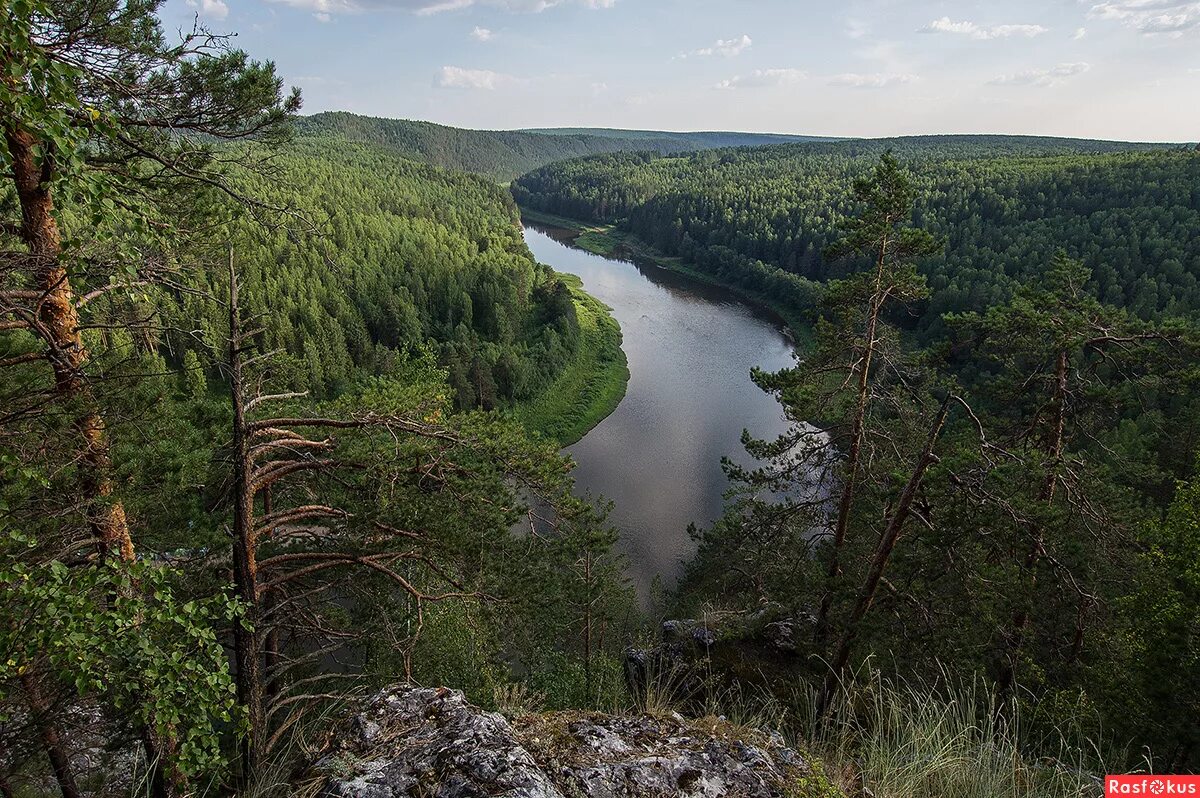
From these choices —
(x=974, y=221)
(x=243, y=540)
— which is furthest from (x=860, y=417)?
(x=974, y=221)

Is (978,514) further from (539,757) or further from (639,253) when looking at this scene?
(639,253)

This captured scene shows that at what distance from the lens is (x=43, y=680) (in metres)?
4.47

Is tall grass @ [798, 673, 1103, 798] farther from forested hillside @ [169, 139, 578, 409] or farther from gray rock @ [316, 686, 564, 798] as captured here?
forested hillside @ [169, 139, 578, 409]

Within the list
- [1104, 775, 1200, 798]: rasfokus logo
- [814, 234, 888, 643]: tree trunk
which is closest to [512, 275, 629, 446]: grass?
[814, 234, 888, 643]: tree trunk

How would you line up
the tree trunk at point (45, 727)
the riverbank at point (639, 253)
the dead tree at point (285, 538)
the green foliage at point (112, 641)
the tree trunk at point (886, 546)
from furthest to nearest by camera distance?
the riverbank at point (639, 253) < the tree trunk at point (886, 546) < the dead tree at point (285, 538) < the tree trunk at point (45, 727) < the green foliage at point (112, 641)

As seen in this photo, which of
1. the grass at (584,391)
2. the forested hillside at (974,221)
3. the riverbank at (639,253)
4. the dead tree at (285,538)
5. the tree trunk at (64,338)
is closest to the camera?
the tree trunk at (64,338)

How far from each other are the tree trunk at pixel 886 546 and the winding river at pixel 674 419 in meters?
7.26

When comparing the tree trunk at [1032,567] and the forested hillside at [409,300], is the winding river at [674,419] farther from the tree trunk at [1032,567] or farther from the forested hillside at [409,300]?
the tree trunk at [1032,567]

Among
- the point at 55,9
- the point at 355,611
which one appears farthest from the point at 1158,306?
the point at 55,9

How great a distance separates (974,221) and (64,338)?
62886mm

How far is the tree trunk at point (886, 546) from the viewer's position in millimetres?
5465

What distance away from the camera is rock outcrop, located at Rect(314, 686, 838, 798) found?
120 inches

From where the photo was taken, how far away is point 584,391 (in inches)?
1531

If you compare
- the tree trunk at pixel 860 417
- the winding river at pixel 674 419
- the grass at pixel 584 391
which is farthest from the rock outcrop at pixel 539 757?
the grass at pixel 584 391
